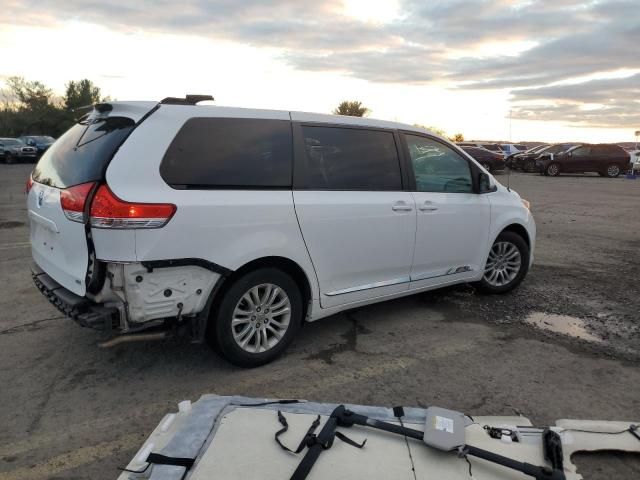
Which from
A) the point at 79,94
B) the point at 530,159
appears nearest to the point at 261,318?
the point at 530,159

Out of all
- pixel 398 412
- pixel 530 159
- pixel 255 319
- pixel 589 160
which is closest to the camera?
pixel 398 412

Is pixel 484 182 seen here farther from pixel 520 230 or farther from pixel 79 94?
pixel 79 94

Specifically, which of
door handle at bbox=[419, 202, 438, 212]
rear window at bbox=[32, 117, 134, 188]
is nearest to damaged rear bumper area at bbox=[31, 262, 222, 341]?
rear window at bbox=[32, 117, 134, 188]

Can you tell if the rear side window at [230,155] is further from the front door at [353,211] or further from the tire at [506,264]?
the tire at [506,264]

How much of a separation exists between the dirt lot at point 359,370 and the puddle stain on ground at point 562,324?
2 cm

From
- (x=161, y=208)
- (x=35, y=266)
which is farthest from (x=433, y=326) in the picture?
(x=35, y=266)

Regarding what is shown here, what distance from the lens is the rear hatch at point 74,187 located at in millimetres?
3223

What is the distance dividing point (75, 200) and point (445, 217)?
3001mm

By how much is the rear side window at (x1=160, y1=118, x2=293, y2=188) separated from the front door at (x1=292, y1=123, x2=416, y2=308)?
0.16 m

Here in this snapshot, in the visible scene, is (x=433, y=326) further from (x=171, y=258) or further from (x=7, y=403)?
(x=7, y=403)

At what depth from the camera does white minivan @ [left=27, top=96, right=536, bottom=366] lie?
3162 mm

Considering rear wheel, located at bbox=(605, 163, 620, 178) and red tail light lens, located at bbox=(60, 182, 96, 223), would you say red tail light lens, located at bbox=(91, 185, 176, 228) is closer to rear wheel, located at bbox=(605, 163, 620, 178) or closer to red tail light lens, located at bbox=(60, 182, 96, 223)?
red tail light lens, located at bbox=(60, 182, 96, 223)

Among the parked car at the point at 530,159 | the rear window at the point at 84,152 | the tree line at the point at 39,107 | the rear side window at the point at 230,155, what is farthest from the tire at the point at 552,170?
the tree line at the point at 39,107

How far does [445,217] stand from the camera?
185 inches
